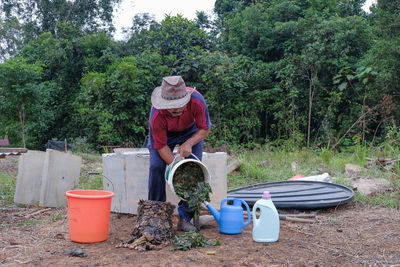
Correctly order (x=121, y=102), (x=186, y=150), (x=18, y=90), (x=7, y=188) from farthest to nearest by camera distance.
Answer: (x=18, y=90), (x=121, y=102), (x=7, y=188), (x=186, y=150)

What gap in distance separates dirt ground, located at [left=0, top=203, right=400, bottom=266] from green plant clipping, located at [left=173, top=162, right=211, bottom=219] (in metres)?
0.33

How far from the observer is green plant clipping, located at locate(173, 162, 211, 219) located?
9.29 feet

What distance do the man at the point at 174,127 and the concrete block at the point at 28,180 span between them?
6.22 ft

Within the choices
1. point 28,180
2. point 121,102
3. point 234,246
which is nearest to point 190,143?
point 234,246

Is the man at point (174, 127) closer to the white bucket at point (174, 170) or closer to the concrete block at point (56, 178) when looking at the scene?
the white bucket at point (174, 170)

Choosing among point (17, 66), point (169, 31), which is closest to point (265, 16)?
point (169, 31)

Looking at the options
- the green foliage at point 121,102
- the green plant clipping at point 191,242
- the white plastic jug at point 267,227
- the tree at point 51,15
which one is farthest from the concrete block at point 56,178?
the tree at point 51,15

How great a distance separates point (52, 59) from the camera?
42.4 ft

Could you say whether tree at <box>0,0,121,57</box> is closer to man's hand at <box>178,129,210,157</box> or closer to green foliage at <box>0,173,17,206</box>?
green foliage at <box>0,173,17,206</box>

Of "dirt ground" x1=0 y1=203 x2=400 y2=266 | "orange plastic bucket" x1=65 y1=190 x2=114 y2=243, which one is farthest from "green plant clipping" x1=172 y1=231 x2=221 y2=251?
"orange plastic bucket" x1=65 y1=190 x2=114 y2=243

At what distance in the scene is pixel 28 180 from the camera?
425cm

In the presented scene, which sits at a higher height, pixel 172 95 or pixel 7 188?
pixel 172 95

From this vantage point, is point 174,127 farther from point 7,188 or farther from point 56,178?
point 7,188

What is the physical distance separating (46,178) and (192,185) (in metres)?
1.96
